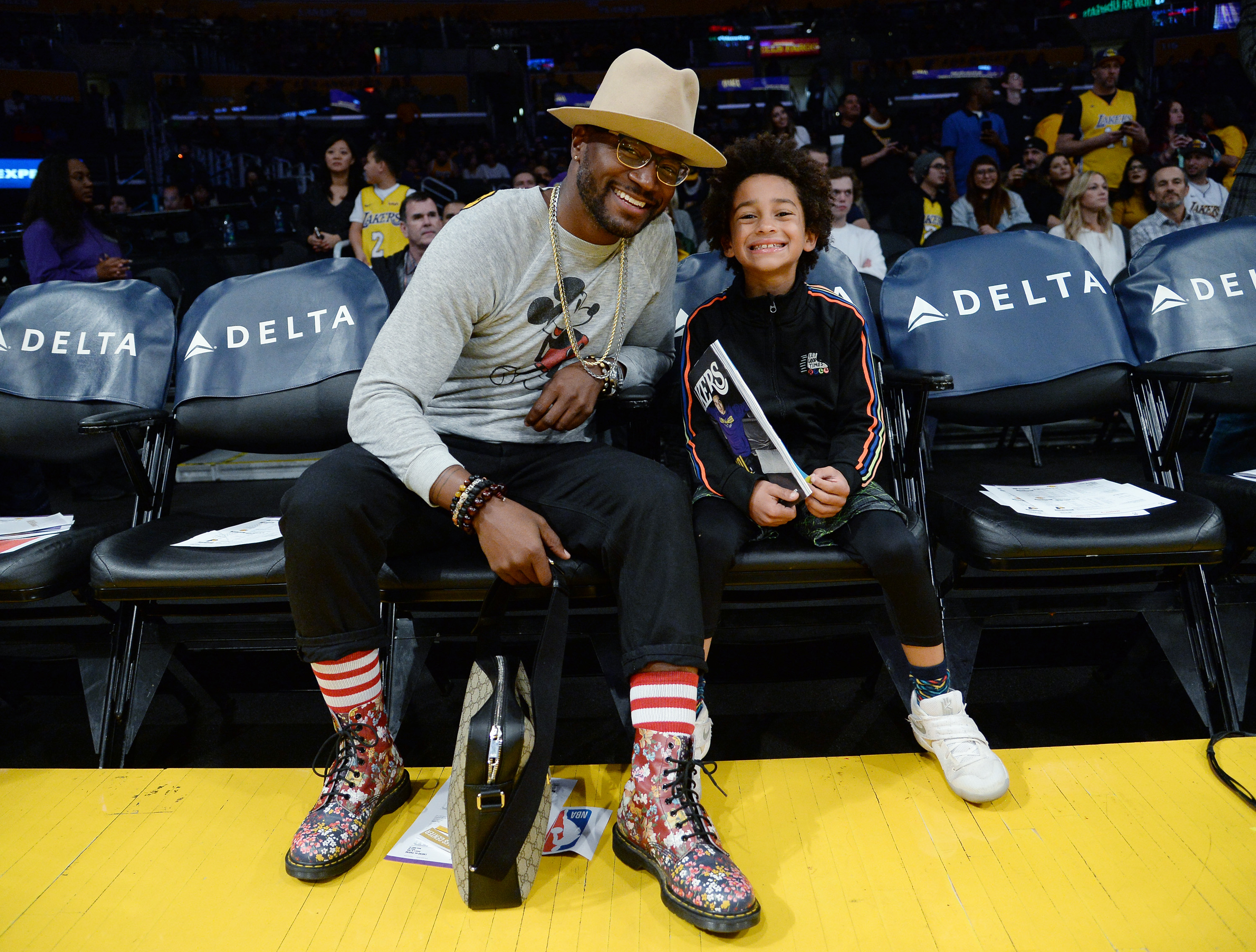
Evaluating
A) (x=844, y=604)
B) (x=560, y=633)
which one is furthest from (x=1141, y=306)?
(x=560, y=633)

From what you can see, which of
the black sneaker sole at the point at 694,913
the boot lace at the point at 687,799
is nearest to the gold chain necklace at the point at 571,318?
the boot lace at the point at 687,799

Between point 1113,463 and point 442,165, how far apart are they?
39.9 ft

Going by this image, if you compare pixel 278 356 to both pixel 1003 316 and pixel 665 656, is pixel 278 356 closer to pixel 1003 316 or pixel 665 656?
pixel 665 656

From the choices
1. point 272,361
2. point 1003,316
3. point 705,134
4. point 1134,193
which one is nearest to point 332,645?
point 272,361

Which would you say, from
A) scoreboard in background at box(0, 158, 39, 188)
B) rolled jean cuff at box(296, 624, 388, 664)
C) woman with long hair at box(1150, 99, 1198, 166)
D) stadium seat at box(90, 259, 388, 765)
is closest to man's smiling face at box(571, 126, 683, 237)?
stadium seat at box(90, 259, 388, 765)

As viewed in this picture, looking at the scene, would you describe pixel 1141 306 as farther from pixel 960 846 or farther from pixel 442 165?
pixel 442 165

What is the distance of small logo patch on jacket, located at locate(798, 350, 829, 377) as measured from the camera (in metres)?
1.86

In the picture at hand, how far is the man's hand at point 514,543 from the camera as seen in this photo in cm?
143

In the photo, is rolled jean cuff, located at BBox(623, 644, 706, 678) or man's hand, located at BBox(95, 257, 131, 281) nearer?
rolled jean cuff, located at BBox(623, 644, 706, 678)

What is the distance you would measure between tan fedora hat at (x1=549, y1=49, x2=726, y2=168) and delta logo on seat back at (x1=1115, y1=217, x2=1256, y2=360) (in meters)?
1.35

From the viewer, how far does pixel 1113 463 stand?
4078mm

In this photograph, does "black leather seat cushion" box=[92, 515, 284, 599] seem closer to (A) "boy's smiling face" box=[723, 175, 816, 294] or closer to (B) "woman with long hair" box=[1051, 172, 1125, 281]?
(A) "boy's smiling face" box=[723, 175, 816, 294]

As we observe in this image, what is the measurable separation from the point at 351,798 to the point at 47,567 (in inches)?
33.6

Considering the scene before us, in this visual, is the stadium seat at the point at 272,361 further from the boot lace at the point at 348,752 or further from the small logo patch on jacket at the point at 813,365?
the small logo patch on jacket at the point at 813,365
